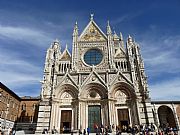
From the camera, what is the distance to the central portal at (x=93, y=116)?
73.4ft

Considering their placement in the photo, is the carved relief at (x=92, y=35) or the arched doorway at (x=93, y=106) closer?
the arched doorway at (x=93, y=106)

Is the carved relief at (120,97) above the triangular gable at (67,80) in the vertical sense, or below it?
below

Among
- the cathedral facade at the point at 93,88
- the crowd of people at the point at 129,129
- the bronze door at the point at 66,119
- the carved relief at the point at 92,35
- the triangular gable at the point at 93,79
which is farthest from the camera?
the carved relief at the point at 92,35

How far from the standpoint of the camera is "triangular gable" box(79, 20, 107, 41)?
93.3ft

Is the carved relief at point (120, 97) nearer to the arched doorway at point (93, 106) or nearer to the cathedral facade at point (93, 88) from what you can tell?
the cathedral facade at point (93, 88)

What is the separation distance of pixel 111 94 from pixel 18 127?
1829 centimetres

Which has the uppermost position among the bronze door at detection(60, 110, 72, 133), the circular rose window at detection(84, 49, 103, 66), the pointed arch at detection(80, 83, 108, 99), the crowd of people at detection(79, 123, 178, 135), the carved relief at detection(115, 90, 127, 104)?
the circular rose window at detection(84, 49, 103, 66)

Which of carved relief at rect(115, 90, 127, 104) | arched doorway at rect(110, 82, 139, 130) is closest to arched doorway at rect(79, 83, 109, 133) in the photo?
arched doorway at rect(110, 82, 139, 130)

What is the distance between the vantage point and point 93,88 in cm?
2414

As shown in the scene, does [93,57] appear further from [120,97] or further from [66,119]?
[66,119]

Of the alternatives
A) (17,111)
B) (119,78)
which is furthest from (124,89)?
(17,111)

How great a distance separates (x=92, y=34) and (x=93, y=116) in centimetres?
1341

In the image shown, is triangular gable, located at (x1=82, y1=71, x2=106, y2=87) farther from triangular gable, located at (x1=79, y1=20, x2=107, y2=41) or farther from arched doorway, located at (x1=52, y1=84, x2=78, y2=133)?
triangular gable, located at (x1=79, y1=20, x2=107, y2=41)

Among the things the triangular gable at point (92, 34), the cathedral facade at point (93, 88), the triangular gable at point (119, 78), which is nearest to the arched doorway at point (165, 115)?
the cathedral facade at point (93, 88)
